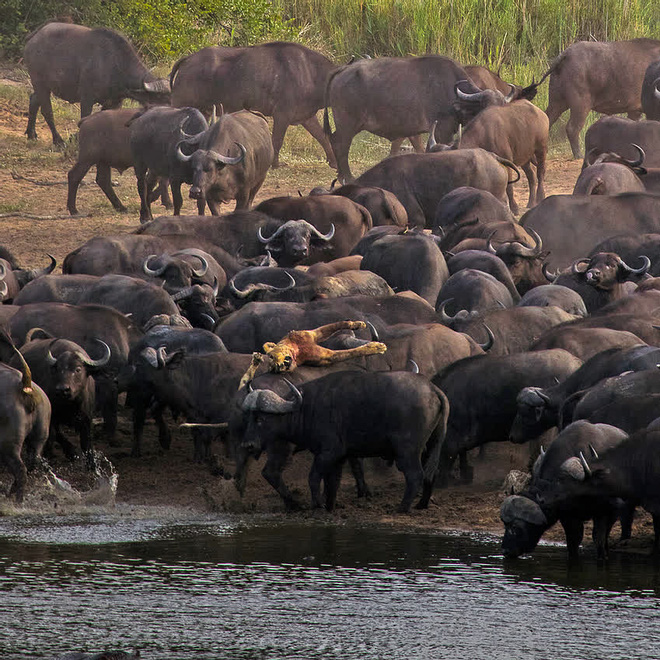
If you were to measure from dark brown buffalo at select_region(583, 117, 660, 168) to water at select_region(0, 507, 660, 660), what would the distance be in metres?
12.3

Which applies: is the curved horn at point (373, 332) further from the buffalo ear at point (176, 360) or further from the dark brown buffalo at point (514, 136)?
the dark brown buffalo at point (514, 136)

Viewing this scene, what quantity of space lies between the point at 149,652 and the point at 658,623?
262 centimetres

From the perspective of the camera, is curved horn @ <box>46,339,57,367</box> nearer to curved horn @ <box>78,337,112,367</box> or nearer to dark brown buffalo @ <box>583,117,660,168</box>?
curved horn @ <box>78,337,112,367</box>

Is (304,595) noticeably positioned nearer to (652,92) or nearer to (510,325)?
(510,325)

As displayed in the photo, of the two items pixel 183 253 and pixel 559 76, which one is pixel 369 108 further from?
pixel 183 253

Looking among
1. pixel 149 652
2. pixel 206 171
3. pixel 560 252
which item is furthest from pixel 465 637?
pixel 206 171

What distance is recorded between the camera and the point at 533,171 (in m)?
22.5

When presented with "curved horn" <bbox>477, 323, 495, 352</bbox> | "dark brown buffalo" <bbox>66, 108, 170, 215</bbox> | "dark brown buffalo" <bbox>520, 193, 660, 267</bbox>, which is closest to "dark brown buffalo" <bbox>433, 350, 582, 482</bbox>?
"curved horn" <bbox>477, 323, 495, 352</bbox>

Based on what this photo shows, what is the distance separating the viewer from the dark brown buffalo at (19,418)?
34.6ft

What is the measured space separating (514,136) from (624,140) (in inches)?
66.3

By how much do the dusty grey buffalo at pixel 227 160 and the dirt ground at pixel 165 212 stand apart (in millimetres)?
1229

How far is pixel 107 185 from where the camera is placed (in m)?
21.1

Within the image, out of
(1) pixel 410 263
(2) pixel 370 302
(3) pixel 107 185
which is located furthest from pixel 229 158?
(2) pixel 370 302

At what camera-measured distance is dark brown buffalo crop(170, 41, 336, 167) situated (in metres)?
23.6
